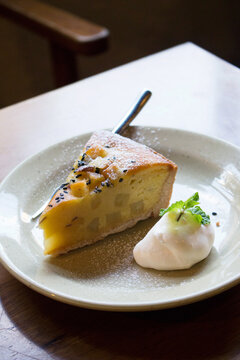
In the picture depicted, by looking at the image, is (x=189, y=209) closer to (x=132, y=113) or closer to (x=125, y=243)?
(x=125, y=243)

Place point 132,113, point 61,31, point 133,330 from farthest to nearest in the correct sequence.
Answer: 1. point 61,31
2. point 132,113
3. point 133,330

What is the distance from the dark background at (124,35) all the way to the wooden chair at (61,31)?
861mm

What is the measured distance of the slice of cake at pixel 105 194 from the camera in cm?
128

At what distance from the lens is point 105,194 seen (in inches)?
52.7

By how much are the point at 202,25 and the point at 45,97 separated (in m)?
2.20

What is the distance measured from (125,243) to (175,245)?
0.66 feet

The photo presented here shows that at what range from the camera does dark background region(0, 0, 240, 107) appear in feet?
12.0

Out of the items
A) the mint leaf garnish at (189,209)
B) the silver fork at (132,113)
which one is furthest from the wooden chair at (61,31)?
the mint leaf garnish at (189,209)

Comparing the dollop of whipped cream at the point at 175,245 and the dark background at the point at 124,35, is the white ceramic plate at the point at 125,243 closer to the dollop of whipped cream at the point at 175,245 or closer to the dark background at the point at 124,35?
the dollop of whipped cream at the point at 175,245

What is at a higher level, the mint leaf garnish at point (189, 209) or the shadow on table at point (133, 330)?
the mint leaf garnish at point (189, 209)

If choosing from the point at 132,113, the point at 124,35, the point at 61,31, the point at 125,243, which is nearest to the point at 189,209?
the point at 125,243

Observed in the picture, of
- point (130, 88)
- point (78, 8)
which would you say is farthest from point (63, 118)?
point (78, 8)

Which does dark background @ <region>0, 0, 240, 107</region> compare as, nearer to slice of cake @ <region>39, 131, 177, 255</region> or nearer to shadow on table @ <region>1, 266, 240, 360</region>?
slice of cake @ <region>39, 131, 177, 255</region>

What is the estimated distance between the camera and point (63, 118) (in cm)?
186
